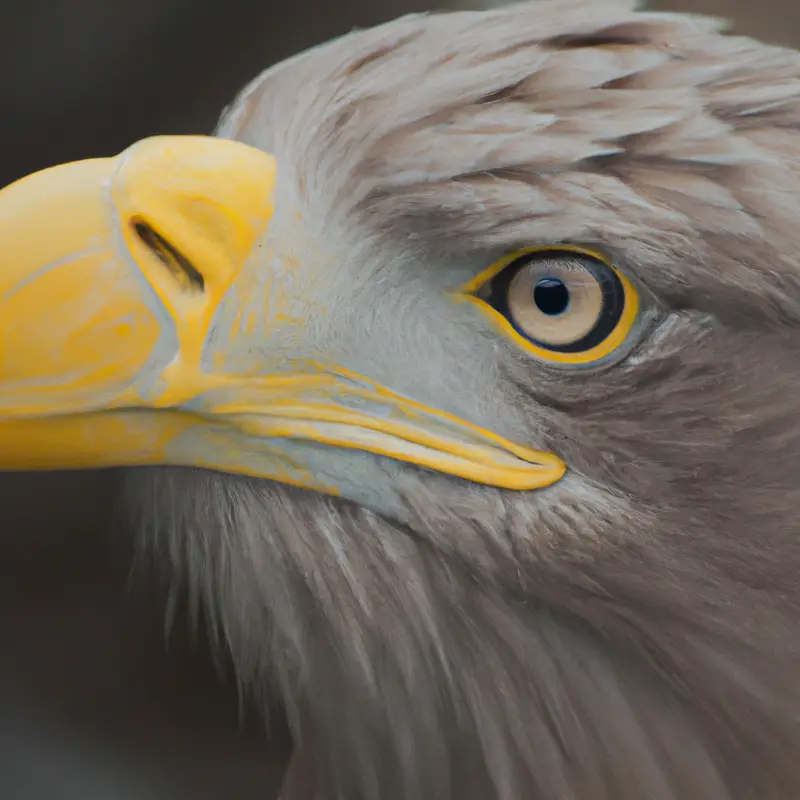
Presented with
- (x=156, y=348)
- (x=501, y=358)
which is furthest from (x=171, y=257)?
(x=501, y=358)

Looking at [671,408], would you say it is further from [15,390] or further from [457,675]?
[15,390]

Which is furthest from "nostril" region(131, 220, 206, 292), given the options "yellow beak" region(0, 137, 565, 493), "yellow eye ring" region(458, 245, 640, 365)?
"yellow eye ring" region(458, 245, 640, 365)

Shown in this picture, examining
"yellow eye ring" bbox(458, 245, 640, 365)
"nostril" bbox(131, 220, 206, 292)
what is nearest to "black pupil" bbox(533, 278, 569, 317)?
"yellow eye ring" bbox(458, 245, 640, 365)

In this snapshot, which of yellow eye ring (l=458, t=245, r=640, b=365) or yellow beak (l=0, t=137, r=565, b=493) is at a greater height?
yellow eye ring (l=458, t=245, r=640, b=365)

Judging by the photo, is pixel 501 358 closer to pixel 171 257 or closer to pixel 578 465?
pixel 578 465

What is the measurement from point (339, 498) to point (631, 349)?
212 mm

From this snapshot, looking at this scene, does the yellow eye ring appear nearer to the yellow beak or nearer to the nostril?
the yellow beak

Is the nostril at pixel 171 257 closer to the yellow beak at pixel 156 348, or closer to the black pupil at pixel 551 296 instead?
the yellow beak at pixel 156 348

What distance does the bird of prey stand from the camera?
1.75 feet

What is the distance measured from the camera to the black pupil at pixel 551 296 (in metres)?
0.54

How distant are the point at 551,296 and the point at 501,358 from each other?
5 cm

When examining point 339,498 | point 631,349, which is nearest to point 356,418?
point 339,498

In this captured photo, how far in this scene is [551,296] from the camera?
55 cm

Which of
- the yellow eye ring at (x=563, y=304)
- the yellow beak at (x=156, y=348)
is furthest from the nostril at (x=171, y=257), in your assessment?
the yellow eye ring at (x=563, y=304)
